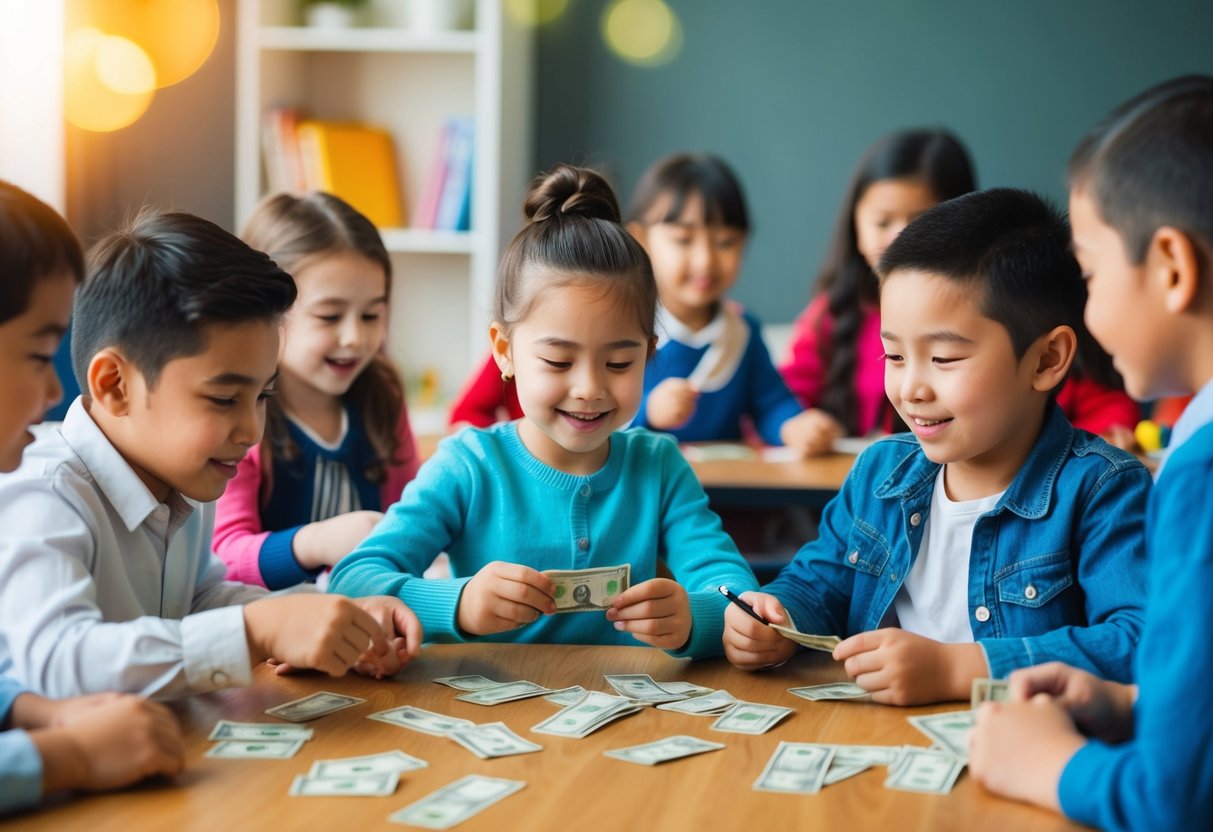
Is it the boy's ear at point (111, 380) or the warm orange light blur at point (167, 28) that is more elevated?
the warm orange light blur at point (167, 28)

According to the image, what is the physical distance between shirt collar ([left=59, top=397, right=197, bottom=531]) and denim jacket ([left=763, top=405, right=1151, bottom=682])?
87cm

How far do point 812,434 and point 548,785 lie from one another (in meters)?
2.25

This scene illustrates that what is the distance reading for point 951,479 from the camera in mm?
1798

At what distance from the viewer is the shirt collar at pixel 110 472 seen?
1504 mm

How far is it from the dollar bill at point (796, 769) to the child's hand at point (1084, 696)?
0.22m

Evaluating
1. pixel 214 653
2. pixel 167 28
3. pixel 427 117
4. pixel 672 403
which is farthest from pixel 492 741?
pixel 427 117

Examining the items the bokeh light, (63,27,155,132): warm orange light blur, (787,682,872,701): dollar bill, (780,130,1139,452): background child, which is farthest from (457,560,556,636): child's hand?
the bokeh light

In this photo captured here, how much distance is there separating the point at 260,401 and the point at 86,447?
8.7 inches

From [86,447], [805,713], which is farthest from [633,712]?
[86,447]

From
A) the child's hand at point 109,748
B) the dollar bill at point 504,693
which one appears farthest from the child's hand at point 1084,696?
the child's hand at point 109,748

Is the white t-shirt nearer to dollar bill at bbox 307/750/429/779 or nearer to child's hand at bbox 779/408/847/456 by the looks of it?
dollar bill at bbox 307/750/429/779

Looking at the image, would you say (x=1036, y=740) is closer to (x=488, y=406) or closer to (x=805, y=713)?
(x=805, y=713)

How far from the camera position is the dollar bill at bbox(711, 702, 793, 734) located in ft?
4.52

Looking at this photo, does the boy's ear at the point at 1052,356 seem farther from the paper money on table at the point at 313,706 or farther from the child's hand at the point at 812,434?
the child's hand at the point at 812,434
